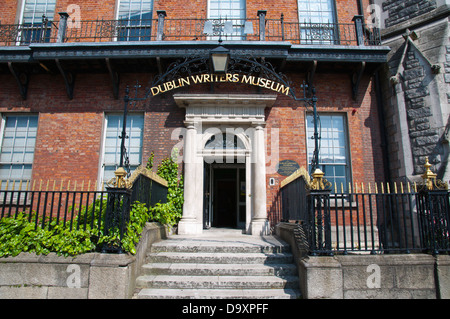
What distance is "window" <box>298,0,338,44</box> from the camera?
9.39m

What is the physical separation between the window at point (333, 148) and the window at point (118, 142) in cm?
512

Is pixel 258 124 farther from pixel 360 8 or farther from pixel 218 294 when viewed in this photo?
pixel 218 294

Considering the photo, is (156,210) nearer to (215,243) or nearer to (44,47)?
(215,243)

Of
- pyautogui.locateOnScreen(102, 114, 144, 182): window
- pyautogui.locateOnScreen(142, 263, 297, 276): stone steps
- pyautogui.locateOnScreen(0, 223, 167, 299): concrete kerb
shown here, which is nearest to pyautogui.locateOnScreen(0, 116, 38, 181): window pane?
pyautogui.locateOnScreen(102, 114, 144, 182): window

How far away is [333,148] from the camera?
352 inches

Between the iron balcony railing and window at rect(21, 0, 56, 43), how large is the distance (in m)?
0.03

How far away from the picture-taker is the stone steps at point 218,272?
4.64 metres

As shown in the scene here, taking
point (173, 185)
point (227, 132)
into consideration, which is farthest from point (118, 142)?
point (227, 132)

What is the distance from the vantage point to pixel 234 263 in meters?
5.45

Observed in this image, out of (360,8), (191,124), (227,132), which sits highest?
(360,8)

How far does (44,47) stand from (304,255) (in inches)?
337

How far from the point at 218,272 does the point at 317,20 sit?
8566 mm

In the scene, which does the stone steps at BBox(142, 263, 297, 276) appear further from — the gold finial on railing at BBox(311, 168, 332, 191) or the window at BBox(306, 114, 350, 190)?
the window at BBox(306, 114, 350, 190)
